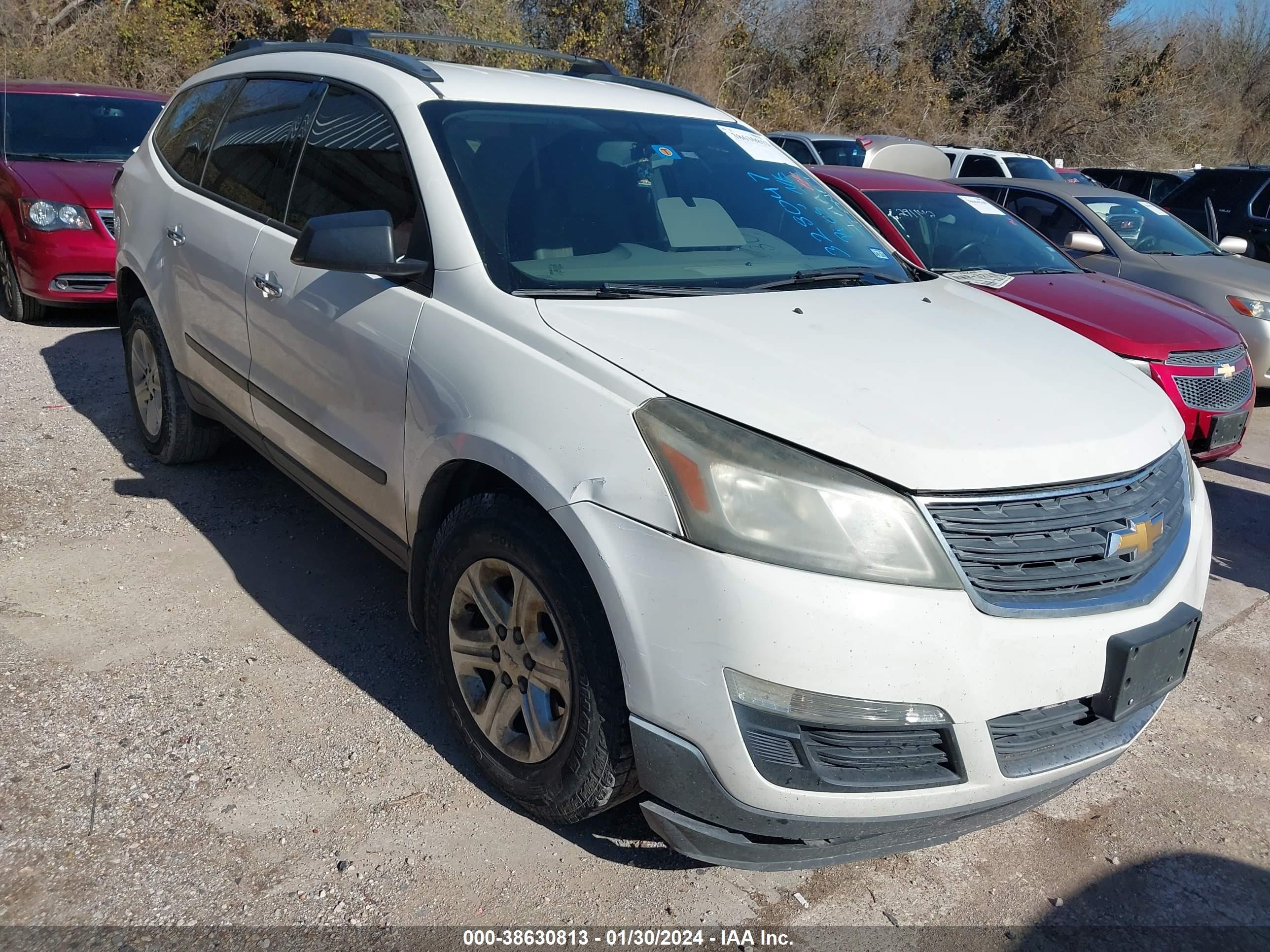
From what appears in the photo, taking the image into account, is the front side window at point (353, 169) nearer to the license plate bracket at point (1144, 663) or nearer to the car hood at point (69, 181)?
the license plate bracket at point (1144, 663)

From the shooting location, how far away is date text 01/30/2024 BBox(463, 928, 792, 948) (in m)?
2.38

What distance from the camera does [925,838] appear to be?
2355 millimetres

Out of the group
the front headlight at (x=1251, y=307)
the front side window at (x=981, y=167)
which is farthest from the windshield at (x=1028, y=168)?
the front headlight at (x=1251, y=307)

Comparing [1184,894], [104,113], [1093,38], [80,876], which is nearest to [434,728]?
[80,876]

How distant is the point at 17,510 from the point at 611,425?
3.31 m

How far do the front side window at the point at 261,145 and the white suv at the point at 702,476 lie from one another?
8 centimetres

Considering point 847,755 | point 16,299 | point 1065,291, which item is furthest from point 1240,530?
point 16,299

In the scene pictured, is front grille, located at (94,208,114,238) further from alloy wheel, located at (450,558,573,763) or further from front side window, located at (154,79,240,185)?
alloy wheel, located at (450,558,573,763)

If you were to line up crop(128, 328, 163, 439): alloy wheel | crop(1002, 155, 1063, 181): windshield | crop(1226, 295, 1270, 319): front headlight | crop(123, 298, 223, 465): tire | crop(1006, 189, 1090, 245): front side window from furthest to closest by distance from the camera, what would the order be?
crop(1002, 155, 1063, 181): windshield → crop(1006, 189, 1090, 245): front side window → crop(1226, 295, 1270, 319): front headlight → crop(128, 328, 163, 439): alloy wheel → crop(123, 298, 223, 465): tire

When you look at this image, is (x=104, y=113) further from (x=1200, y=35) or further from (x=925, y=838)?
(x=1200, y=35)

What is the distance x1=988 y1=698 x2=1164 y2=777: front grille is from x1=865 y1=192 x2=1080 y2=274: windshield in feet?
13.5

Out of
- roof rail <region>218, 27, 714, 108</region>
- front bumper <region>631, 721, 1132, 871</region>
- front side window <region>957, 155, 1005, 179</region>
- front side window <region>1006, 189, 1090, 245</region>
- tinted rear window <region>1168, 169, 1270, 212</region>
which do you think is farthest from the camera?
front side window <region>957, 155, 1005, 179</region>

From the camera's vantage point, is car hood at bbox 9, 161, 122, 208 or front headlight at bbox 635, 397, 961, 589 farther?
car hood at bbox 9, 161, 122, 208

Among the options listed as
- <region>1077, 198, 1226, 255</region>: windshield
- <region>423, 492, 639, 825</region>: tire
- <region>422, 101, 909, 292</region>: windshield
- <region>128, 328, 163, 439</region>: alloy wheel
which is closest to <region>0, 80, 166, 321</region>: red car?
<region>128, 328, 163, 439</region>: alloy wheel
